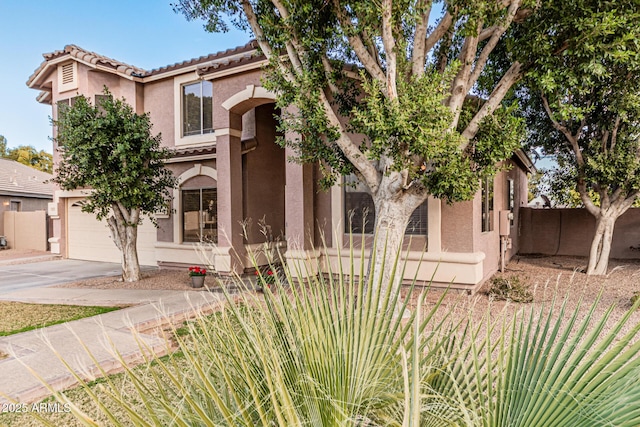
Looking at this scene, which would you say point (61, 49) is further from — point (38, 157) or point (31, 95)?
point (38, 157)

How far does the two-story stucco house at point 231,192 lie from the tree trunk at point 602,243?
8.57 ft

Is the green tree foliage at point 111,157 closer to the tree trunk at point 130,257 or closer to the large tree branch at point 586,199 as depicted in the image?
the tree trunk at point 130,257

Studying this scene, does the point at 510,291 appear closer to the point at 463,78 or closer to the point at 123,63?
the point at 463,78

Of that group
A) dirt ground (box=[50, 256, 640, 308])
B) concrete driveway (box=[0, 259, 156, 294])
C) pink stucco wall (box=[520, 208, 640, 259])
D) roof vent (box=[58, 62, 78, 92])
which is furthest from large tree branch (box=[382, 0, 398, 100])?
roof vent (box=[58, 62, 78, 92])

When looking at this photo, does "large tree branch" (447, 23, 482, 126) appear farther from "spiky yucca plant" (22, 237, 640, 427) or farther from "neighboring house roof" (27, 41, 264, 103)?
"neighboring house roof" (27, 41, 264, 103)

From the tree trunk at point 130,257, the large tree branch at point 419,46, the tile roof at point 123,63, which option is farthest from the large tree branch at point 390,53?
the tree trunk at point 130,257

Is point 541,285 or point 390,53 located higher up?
point 390,53

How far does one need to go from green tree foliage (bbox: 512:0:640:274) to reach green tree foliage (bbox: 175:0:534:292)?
0.59 m

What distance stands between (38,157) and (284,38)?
49339 mm

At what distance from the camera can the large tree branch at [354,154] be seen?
21.8 feet

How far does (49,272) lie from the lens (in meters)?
13.2

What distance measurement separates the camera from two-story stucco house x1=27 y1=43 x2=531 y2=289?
923cm

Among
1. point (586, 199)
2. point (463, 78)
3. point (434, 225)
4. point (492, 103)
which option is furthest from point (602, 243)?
point (463, 78)

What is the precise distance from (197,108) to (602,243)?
14.2 meters
